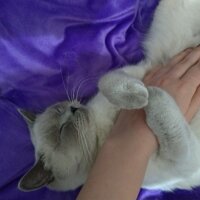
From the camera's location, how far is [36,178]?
1.05 metres

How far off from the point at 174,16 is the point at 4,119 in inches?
28.9

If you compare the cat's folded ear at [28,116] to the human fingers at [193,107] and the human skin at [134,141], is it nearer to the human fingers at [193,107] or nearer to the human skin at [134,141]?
the human skin at [134,141]

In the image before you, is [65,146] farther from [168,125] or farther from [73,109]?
[168,125]

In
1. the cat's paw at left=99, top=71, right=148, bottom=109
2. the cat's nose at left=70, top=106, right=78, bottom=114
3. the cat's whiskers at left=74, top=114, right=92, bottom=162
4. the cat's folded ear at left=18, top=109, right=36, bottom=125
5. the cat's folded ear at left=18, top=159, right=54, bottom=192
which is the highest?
the cat's paw at left=99, top=71, right=148, bottom=109

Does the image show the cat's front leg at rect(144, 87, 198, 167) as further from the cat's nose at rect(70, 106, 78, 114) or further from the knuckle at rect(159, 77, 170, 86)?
the cat's nose at rect(70, 106, 78, 114)

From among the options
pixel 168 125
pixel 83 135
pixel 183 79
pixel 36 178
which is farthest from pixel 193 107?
pixel 36 178

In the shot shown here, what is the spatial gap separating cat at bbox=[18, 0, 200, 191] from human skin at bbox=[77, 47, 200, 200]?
5 cm

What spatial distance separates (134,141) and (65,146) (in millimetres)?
245

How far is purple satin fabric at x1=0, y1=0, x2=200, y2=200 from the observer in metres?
1.25

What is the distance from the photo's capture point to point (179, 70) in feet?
3.93

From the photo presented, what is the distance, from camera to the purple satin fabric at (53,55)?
125 centimetres

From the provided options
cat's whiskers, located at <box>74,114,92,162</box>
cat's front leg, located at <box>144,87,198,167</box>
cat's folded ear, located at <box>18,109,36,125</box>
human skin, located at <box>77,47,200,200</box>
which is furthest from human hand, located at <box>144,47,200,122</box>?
cat's folded ear, located at <box>18,109,36,125</box>

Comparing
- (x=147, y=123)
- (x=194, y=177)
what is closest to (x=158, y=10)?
(x=147, y=123)

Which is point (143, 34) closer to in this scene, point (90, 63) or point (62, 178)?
point (90, 63)
